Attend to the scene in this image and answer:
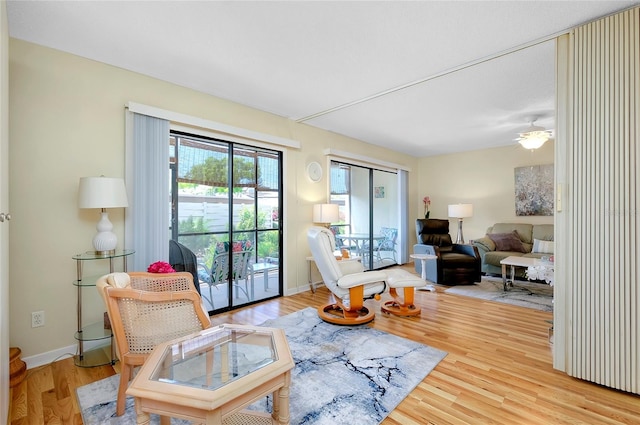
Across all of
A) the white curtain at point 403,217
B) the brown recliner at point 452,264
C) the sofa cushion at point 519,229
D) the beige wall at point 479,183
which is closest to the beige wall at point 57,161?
the brown recliner at point 452,264

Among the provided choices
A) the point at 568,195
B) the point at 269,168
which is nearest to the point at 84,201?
the point at 269,168

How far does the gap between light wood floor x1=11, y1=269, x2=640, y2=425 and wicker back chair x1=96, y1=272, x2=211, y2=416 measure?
1.56 feet

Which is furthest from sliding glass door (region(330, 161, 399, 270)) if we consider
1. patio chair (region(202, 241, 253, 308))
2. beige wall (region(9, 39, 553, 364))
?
beige wall (region(9, 39, 553, 364))

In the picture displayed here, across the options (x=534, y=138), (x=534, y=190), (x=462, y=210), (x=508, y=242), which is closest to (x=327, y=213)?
(x=462, y=210)

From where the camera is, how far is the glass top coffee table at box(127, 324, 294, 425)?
1114 millimetres

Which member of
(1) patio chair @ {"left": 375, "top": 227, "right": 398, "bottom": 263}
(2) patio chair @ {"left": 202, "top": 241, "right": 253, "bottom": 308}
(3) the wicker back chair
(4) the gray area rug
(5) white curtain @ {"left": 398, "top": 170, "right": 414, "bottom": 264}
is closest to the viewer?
(3) the wicker back chair

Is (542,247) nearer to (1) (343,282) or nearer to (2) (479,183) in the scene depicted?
(2) (479,183)

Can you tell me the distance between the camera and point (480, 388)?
192 centimetres

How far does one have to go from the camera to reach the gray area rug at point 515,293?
3662 millimetres

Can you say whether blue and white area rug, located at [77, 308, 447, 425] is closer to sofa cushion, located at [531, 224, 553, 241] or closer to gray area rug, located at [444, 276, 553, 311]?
gray area rug, located at [444, 276, 553, 311]

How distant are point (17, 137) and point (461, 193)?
263 inches

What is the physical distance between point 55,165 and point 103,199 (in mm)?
534

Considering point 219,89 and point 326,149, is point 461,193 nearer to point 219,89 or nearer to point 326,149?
point 326,149

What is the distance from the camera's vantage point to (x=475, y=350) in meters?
2.45
